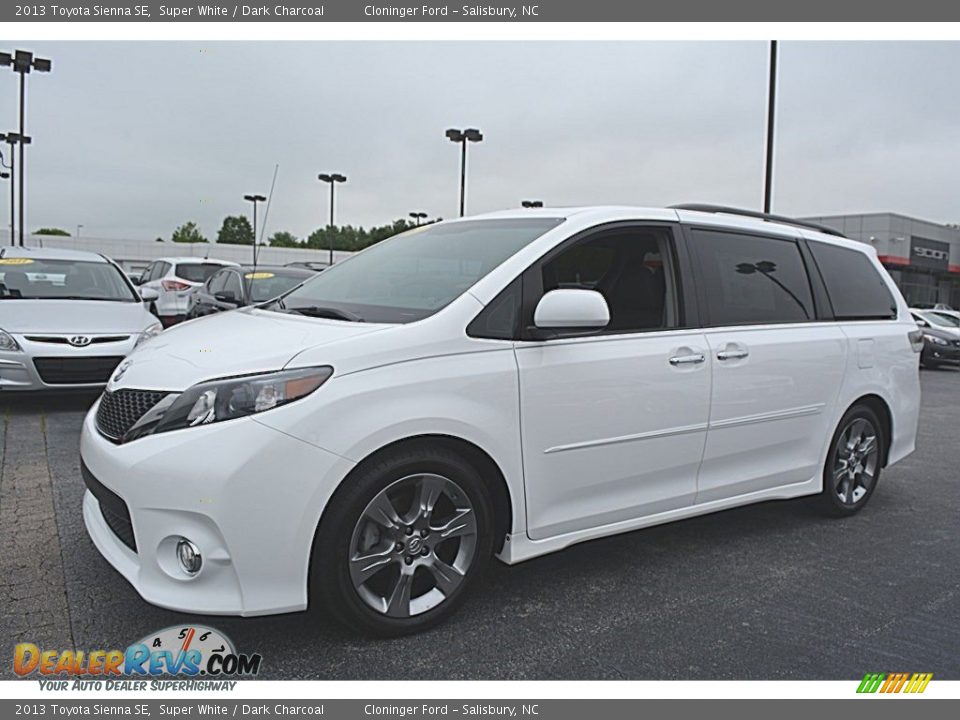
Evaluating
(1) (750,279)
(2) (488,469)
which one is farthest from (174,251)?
(2) (488,469)

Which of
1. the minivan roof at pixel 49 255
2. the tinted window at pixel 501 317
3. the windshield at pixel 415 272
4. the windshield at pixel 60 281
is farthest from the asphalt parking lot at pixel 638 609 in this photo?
the minivan roof at pixel 49 255

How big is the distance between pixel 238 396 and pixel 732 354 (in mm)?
2471

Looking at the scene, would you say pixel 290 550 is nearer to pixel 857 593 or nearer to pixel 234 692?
pixel 234 692

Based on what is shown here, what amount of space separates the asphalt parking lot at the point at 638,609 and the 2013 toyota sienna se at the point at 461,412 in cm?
24

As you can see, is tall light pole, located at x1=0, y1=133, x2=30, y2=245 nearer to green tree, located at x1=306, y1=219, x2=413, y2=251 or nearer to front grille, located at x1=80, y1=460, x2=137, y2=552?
front grille, located at x1=80, y1=460, x2=137, y2=552

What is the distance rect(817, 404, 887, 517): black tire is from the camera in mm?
4754

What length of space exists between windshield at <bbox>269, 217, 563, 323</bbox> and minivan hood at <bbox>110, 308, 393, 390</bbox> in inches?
7.5

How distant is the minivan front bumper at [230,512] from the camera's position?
105 inches

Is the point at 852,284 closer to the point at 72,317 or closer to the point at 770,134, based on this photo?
the point at 72,317

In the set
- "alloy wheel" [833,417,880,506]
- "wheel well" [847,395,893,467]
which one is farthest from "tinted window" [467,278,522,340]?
"wheel well" [847,395,893,467]

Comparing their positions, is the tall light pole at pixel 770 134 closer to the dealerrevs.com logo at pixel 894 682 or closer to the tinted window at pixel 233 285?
the tinted window at pixel 233 285

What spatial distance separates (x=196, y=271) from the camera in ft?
48.0
